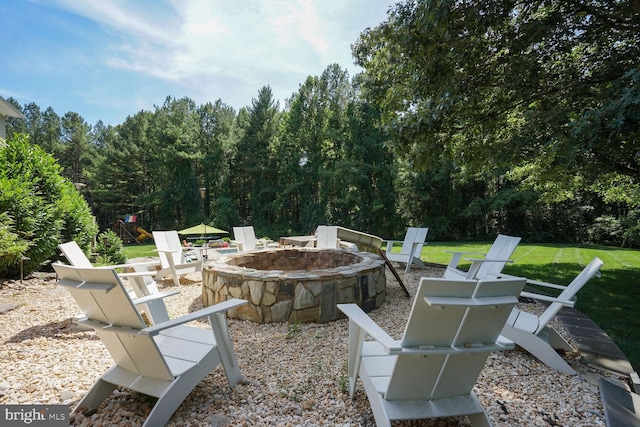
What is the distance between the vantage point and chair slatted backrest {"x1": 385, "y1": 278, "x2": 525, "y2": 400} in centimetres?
148

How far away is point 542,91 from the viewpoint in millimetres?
4680

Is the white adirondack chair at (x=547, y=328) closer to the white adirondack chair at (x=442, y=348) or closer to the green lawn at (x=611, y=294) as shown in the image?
the green lawn at (x=611, y=294)

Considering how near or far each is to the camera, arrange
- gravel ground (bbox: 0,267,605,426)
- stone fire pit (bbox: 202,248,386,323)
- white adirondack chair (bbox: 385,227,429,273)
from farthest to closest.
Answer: white adirondack chair (bbox: 385,227,429,273) → stone fire pit (bbox: 202,248,386,323) → gravel ground (bbox: 0,267,605,426)

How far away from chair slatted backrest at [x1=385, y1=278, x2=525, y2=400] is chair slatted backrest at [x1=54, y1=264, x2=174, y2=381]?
54.5 inches

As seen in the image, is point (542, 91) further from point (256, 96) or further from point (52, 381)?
point (256, 96)

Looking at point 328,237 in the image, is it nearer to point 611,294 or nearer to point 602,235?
point 611,294

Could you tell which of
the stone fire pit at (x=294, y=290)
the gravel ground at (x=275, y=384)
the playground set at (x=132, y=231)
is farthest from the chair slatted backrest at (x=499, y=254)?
the playground set at (x=132, y=231)

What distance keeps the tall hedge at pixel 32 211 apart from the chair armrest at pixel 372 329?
549 centimetres

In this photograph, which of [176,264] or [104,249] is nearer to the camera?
[176,264]

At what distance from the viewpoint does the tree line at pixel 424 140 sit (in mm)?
4457

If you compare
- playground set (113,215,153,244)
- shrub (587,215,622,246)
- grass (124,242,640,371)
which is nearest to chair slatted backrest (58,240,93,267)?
grass (124,242,640,371)

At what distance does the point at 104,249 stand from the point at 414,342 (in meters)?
7.39

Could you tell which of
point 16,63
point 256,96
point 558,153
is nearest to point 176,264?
point 558,153

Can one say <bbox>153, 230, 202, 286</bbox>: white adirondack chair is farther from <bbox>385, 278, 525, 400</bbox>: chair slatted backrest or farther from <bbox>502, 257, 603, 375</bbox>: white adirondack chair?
<bbox>502, 257, 603, 375</bbox>: white adirondack chair
